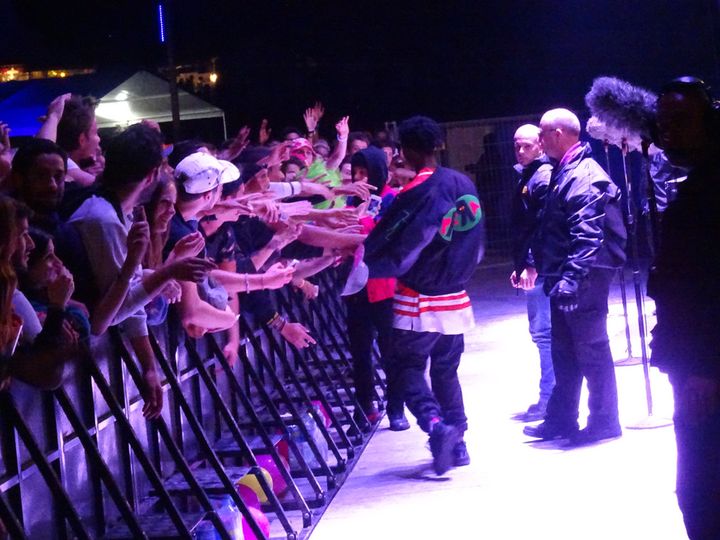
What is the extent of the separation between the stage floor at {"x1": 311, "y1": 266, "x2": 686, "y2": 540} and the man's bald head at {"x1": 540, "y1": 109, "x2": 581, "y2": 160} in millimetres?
1749

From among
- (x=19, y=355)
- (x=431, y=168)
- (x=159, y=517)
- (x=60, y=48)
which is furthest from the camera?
(x=60, y=48)

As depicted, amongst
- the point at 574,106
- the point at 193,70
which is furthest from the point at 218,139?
the point at 574,106

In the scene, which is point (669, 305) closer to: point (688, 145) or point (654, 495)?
point (688, 145)

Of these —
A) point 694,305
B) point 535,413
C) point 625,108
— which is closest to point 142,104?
point 535,413

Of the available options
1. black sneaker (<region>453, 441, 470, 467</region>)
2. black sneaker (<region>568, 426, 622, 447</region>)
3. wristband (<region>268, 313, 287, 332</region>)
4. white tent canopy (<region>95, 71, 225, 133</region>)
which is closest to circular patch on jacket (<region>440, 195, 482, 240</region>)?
wristband (<region>268, 313, 287, 332</region>)

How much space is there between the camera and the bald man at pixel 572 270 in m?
5.95

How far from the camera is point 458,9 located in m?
19.6

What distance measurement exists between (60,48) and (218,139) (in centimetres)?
690

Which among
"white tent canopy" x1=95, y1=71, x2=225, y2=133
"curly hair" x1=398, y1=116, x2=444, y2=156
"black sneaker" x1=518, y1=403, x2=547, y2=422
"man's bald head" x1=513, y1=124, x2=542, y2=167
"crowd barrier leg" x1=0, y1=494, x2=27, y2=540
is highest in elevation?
"white tent canopy" x1=95, y1=71, x2=225, y2=133

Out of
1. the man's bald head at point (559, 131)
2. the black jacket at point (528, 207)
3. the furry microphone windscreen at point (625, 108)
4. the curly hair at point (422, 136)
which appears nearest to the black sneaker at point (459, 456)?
the black jacket at point (528, 207)

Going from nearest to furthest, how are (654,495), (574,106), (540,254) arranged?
(654,495) < (540,254) < (574,106)

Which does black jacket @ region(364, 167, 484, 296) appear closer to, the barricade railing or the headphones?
the barricade railing

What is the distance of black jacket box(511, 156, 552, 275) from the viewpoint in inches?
257

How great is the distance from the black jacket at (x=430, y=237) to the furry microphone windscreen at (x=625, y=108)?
895mm
